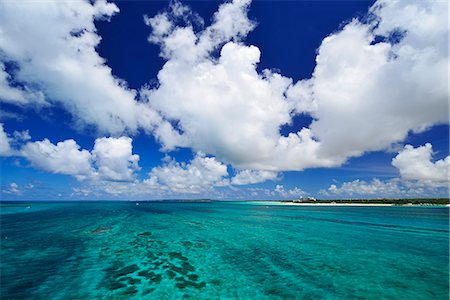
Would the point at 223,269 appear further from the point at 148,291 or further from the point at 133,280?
the point at 133,280

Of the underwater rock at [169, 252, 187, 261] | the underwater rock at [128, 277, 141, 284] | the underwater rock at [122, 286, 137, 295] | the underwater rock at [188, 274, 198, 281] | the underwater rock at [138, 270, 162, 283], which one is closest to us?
the underwater rock at [122, 286, 137, 295]

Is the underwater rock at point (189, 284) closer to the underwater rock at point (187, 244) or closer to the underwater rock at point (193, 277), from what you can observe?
the underwater rock at point (193, 277)

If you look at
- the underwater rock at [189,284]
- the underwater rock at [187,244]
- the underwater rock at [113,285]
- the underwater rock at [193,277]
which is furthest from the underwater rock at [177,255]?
the underwater rock at [113,285]

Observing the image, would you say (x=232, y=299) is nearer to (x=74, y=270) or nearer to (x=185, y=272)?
(x=185, y=272)

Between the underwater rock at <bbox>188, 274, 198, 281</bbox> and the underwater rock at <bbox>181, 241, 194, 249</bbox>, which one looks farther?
the underwater rock at <bbox>181, 241, 194, 249</bbox>

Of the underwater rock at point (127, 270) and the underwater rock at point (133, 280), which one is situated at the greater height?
the underwater rock at point (133, 280)

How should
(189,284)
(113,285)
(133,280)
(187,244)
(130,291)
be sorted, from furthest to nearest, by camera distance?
1. (187,244)
2. (133,280)
3. (189,284)
4. (113,285)
5. (130,291)

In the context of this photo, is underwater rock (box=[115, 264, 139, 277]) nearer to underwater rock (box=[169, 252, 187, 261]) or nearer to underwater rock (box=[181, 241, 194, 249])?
underwater rock (box=[169, 252, 187, 261])

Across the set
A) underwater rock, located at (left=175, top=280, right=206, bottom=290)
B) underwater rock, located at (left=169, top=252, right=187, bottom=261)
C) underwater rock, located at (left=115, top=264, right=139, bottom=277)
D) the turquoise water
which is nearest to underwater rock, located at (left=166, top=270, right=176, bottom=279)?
the turquoise water

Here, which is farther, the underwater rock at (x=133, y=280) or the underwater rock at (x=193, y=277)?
the underwater rock at (x=193, y=277)

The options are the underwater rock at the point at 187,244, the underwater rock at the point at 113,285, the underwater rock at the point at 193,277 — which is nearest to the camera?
the underwater rock at the point at 113,285

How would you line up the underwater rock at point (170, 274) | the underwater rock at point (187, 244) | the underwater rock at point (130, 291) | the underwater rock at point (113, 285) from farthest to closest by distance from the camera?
the underwater rock at point (187, 244)
the underwater rock at point (170, 274)
the underwater rock at point (113, 285)
the underwater rock at point (130, 291)

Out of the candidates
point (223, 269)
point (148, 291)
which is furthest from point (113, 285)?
point (223, 269)

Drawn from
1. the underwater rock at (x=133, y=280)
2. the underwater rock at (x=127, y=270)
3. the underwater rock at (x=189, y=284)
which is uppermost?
the underwater rock at (x=189, y=284)
